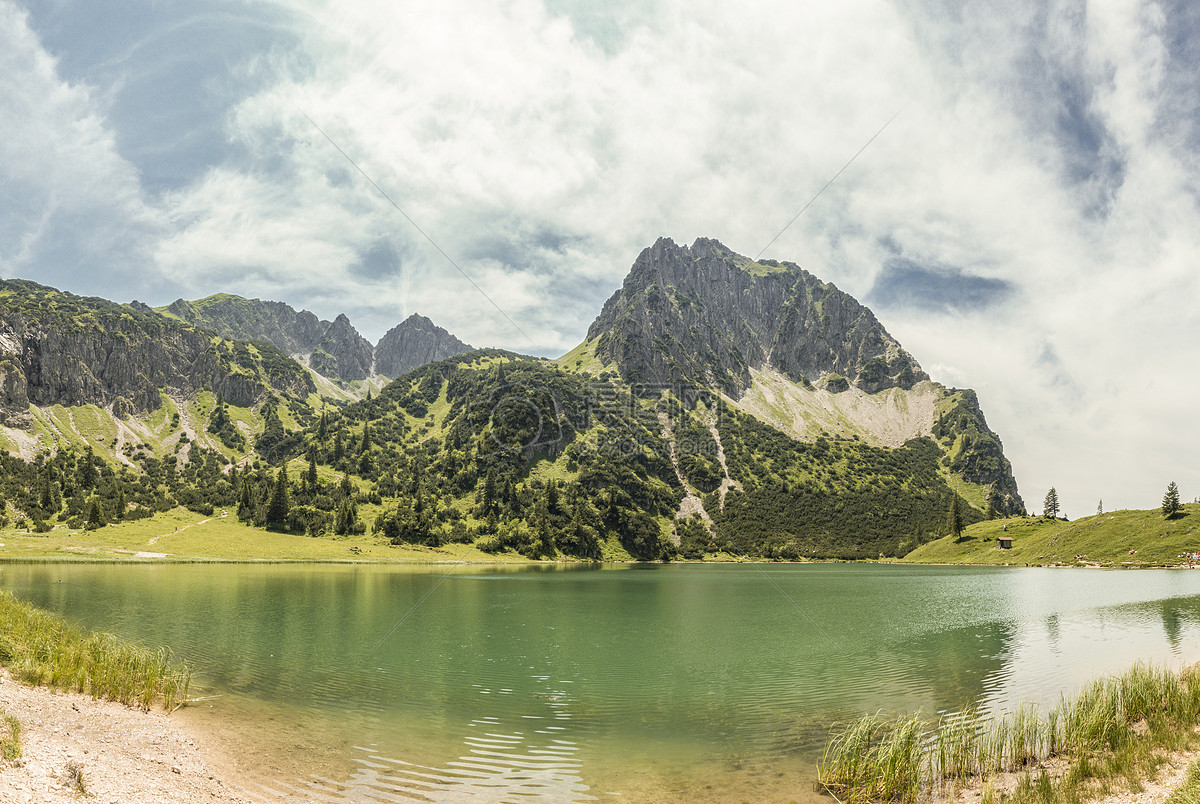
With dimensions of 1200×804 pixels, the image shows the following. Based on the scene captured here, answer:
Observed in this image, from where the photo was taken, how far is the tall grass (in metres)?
22.5

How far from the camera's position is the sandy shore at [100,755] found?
1227 cm

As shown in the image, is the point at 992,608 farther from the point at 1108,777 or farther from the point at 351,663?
the point at 351,663

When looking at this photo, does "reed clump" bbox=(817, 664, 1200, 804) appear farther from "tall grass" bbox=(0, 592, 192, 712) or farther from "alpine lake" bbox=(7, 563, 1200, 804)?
"tall grass" bbox=(0, 592, 192, 712)

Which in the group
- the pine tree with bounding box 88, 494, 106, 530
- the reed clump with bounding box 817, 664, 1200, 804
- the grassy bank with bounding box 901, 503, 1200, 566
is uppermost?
the reed clump with bounding box 817, 664, 1200, 804

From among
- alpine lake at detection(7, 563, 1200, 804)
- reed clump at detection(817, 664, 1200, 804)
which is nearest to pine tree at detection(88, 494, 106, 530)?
alpine lake at detection(7, 563, 1200, 804)

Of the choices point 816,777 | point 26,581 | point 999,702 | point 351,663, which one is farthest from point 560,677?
point 26,581

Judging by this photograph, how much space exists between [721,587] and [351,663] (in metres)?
83.5

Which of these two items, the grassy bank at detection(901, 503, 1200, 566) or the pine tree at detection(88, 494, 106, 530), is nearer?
the grassy bank at detection(901, 503, 1200, 566)

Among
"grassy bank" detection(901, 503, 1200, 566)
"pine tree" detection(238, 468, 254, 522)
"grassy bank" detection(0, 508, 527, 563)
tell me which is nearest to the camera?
"grassy bank" detection(0, 508, 527, 563)

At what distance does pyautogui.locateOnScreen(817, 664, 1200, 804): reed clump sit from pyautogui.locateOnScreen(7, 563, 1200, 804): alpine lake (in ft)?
6.30

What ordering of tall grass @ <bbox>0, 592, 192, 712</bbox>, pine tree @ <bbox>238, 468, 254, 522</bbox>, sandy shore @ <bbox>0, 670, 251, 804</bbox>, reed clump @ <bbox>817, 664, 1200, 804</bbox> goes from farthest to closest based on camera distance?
pine tree @ <bbox>238, 468, 254, 522</bbox>, tall grass @ <bbox>0, 592, 192, 712</bbox>, reed clump @ <bbox>817, 664, 1200, 804</bbox>, sandy shore @ <bbox>0, 670, 251, 804</bbox>

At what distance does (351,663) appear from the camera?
34.1 metres

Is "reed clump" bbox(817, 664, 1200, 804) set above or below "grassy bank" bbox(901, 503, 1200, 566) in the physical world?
above

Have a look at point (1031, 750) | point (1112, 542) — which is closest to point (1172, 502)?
point (1112, 542)
